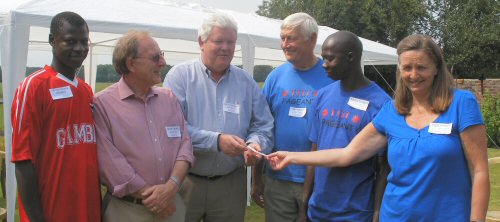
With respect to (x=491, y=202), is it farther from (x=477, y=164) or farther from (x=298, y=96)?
(x=477, y=164)

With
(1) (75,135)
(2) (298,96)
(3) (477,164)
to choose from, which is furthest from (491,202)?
(1) (75,135)

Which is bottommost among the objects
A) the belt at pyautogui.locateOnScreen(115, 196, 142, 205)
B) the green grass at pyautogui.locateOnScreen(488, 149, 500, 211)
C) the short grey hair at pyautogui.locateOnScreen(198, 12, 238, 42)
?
the green grass at pyautogui.locateOnScreen(488, 149, 500, 211)

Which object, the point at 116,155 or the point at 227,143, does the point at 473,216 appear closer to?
the point at 227,143

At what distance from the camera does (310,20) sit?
337 cm

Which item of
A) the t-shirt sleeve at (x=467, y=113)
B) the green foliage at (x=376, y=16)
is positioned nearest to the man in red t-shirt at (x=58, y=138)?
the t-shirt sleeve at (x=467, y=113)

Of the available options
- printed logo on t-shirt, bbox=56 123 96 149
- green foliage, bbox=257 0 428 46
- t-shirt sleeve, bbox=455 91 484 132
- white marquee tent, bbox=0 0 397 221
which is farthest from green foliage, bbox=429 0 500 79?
printed logo on t-shirt, bbox=56 123 96 149

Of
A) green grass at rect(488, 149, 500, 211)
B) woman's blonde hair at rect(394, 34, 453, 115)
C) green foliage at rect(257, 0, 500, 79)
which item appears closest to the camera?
woman's blonde hair at rect(394, 34, 453, 115)

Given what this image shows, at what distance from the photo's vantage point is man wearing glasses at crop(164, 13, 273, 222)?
3107 mm

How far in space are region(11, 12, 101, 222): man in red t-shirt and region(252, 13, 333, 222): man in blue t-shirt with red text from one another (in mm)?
1265

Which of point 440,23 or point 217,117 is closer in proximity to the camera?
point 217,117

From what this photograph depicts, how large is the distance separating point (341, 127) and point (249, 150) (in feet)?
1.91

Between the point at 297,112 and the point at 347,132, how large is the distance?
1.85ft

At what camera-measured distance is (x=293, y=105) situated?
333 centimetres

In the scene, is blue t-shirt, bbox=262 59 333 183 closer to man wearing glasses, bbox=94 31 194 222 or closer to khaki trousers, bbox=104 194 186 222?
man wearing glasses, bbox=94 31 194 222
